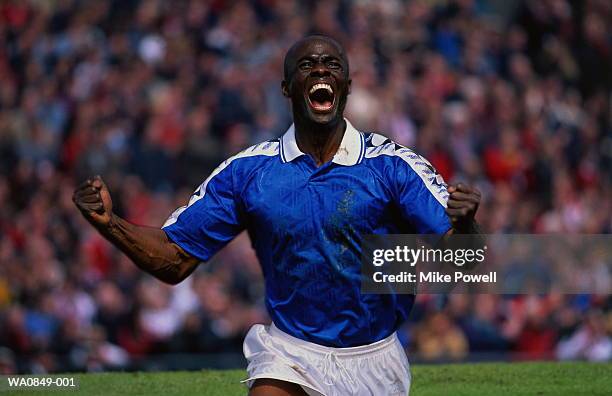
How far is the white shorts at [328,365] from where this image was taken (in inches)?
240

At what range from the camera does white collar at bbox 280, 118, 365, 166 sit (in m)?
6.33

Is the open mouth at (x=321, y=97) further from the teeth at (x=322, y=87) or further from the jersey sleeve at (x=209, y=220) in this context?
the jersey sleeve at (x=209, y=220)

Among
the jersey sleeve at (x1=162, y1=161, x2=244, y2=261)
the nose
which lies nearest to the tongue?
the nose

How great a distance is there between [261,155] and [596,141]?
378 inches

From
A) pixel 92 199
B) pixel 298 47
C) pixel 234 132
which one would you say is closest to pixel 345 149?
pixel 298 47

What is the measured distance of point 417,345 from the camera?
39.0 feet

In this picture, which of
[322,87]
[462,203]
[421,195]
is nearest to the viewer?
[462,203]

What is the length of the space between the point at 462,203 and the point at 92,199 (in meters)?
1.55

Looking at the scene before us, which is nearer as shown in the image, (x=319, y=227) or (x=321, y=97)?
(x=319, y=227)

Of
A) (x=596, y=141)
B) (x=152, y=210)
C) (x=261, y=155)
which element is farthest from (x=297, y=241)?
(x=596, y=141)

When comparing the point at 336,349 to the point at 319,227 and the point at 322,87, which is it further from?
the point at 322,87

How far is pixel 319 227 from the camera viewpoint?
619cm

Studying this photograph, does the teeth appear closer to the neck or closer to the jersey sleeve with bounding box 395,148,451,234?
the neck

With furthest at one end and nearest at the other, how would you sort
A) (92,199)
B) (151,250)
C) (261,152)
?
(261,152)
(151,250)
(92,199)
